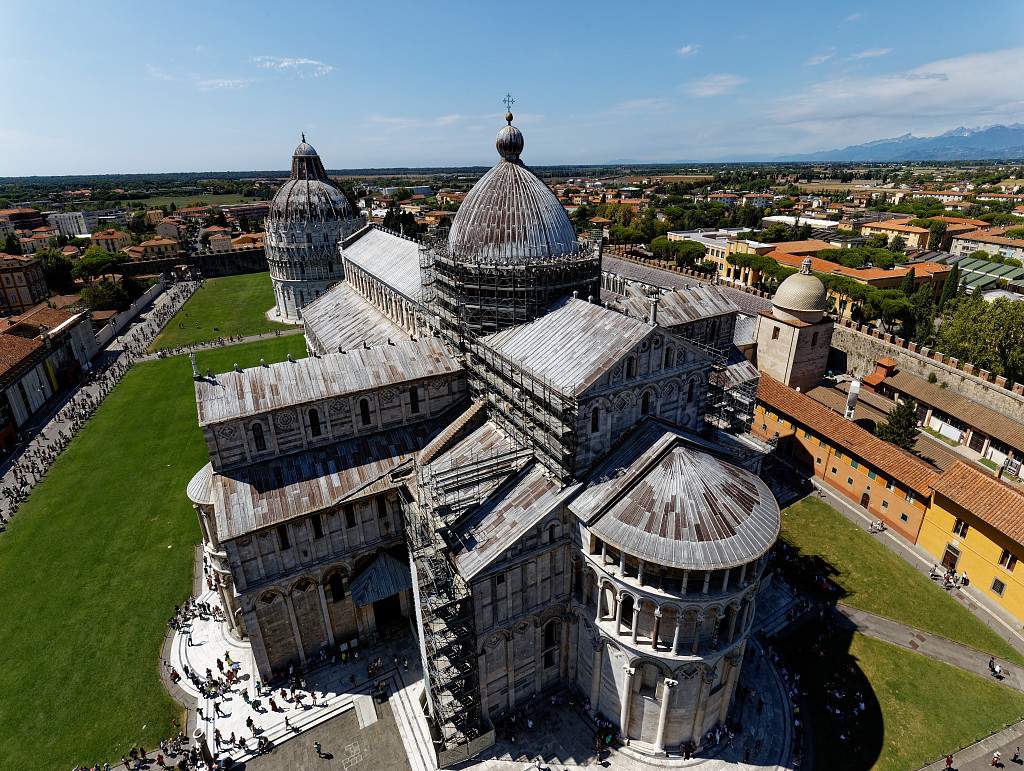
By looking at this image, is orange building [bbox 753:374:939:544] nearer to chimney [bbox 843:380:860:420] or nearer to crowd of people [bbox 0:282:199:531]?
chimney [bbox 843:380:860:420]

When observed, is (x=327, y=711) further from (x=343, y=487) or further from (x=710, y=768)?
(x=710, y=768)

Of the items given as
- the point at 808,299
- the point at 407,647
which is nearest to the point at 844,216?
the point at 808,299

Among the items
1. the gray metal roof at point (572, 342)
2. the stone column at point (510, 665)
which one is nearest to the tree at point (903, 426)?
the gray metal roof at point (572, 342)

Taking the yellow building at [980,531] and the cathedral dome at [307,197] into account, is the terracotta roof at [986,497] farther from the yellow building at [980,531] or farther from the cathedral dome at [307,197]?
the cathedral dome at [307,197]

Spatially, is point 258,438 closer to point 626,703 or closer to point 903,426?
point 626,703

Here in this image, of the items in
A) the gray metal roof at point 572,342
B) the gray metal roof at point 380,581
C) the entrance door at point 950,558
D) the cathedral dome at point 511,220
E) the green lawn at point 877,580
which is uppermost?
the cathedral dome at point 511,220

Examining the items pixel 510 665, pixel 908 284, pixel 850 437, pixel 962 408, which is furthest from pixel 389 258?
pixel 908 284

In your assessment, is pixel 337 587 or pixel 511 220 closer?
pixel 337 587

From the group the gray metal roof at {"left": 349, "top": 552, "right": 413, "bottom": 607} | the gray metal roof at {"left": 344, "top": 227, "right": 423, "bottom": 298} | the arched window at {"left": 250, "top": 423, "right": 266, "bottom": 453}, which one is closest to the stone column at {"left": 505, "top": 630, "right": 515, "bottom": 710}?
the gray metal roof at {"left": 349, "top": 552, "right": 413, "bottom": 607}
